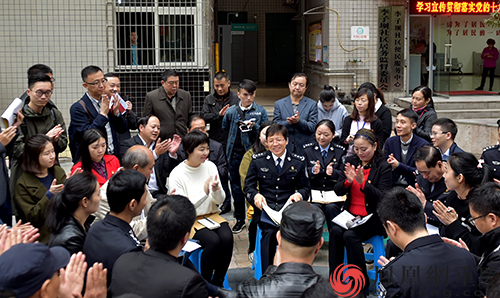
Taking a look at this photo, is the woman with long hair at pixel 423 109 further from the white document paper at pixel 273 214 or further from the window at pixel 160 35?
the window at pixel 160 35

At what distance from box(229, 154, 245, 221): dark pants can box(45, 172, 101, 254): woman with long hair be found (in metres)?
2.74

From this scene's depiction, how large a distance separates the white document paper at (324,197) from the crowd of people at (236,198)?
0.02 metres

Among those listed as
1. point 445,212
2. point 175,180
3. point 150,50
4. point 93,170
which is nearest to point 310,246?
point 445,212

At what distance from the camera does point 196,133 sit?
14.2 feet

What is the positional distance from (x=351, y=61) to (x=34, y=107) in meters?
8.65

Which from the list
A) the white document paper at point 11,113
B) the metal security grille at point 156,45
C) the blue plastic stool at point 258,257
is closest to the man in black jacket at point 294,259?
the blue plastic stool at point 258,257

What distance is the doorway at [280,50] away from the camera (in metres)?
18.1

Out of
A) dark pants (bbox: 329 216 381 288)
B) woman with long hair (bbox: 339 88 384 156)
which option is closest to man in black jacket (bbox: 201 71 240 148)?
woman with long hair (bbox: 339 88 384 156)

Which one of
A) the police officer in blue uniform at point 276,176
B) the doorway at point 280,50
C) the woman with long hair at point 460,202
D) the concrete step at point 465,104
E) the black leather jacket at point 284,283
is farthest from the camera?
the doorway at point 280,50

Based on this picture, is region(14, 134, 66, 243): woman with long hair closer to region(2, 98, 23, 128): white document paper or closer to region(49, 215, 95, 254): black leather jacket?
region(2, 98, 23, 128): white document paper

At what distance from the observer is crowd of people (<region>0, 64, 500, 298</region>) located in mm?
2332

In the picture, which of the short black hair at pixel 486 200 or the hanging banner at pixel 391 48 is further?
the hanging banner at pixel 391 48

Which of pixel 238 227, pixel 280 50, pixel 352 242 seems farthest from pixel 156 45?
pixel 280 50

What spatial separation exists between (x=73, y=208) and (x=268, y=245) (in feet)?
5.91
